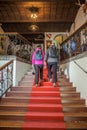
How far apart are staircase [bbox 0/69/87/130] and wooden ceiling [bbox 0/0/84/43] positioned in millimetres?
5172

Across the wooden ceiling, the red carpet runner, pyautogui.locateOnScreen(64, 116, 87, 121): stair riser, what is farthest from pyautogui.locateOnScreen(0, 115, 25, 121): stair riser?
the wooden ceiling

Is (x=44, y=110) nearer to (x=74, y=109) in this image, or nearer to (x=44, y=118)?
(x=44, y=118)

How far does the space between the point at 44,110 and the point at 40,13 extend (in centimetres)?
793

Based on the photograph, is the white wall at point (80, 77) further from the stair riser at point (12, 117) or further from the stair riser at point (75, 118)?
the stair riser at point (12, 117)

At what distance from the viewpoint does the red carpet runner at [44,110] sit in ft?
17.7

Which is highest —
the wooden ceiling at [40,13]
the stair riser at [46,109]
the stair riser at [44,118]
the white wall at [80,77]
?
the wooden ceiling at [40,13]

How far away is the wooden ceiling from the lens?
11.5 meters

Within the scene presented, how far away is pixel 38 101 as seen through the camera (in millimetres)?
6695

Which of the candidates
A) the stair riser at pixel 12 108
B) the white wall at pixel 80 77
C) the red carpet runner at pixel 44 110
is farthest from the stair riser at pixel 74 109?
the stair riser at pixel 12 108

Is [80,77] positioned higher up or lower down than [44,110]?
higher up

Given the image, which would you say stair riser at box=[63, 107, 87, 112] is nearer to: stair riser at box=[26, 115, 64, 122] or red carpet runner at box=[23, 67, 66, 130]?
red carpet runner at box=[23, 67, 66, 130]

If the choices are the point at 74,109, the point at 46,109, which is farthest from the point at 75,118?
the point at 46,109

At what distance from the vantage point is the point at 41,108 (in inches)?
245

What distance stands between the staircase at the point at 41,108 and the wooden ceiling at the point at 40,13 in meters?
5.17
